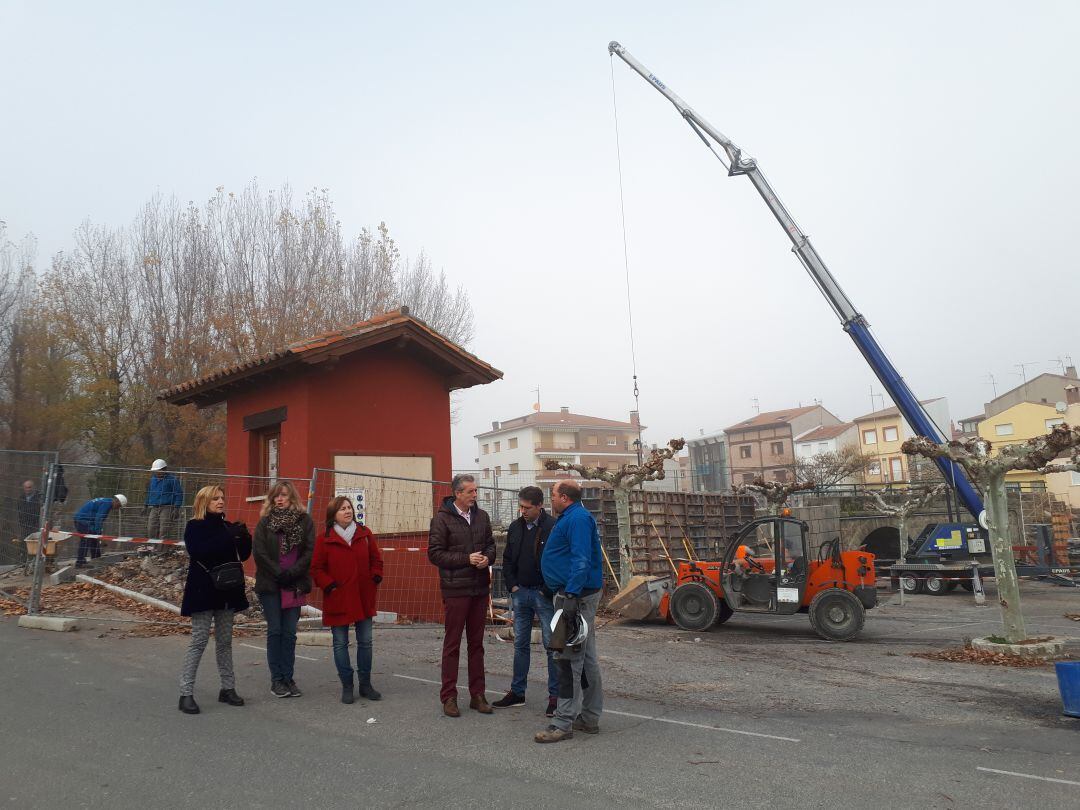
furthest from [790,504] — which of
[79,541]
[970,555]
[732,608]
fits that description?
[79,541]

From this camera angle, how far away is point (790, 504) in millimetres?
29641

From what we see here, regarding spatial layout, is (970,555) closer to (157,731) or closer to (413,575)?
(413,575)

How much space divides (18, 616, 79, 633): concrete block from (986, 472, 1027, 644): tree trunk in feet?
34.7

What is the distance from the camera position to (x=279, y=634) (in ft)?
20.6

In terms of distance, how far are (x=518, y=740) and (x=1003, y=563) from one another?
732 cm

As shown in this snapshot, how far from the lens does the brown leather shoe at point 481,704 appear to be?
230 inches

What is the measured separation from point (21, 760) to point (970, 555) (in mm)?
19910

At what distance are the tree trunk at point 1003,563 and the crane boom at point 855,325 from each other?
A: 7838 mm

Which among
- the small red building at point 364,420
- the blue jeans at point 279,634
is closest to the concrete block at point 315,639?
the small red building at point 364,420

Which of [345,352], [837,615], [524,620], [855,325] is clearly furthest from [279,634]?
[855,325]

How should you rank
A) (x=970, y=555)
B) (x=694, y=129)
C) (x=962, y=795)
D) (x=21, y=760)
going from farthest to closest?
1. (x=694, y=129)
2. (x=970, y=555)
3. (x=21, y=760)
4. (x=962, y=795)

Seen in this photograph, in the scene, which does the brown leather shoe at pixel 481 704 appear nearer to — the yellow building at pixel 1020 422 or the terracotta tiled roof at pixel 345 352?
the terracotta tiled roof at pixel 345 352

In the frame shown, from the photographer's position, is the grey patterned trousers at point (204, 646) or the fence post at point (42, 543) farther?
the fence post at point (42, 543)

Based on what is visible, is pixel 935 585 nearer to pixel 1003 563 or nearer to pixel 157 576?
pixel 1003 563
